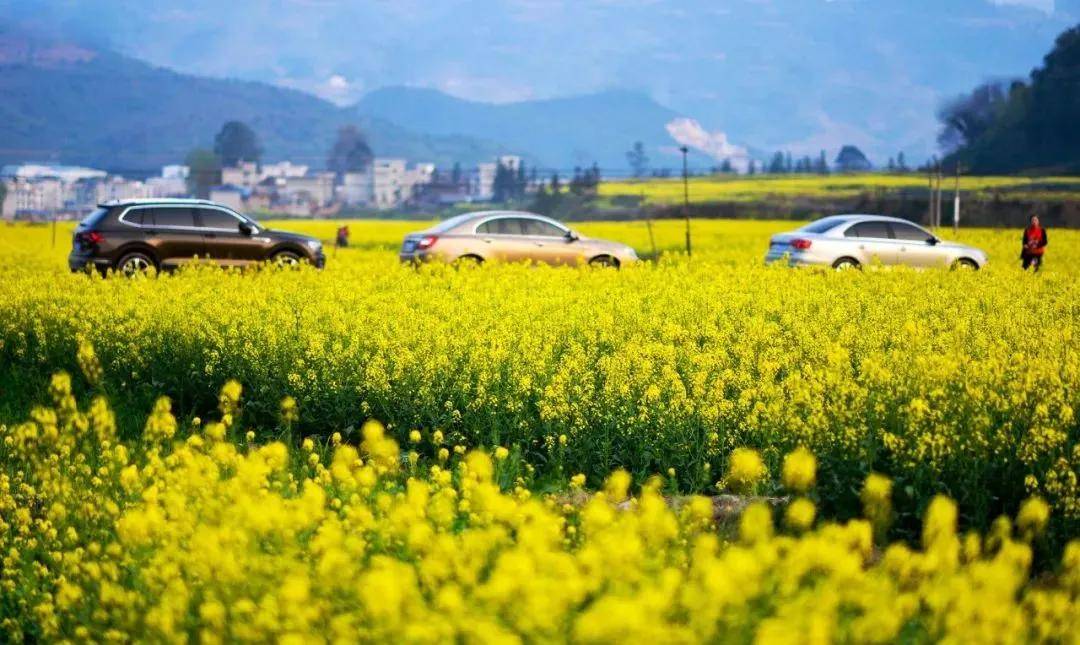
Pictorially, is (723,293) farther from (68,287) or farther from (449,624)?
(449,624)

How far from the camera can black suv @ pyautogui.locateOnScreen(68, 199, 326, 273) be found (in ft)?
81.7

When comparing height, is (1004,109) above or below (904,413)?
above

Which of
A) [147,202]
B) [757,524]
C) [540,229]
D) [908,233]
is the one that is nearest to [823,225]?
[908,233]

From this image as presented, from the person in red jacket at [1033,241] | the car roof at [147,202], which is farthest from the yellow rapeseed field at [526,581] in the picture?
the person in red jacket at [1033,241]

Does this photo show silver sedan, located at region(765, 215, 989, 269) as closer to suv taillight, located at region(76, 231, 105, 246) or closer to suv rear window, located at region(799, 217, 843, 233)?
suv rear window, located at region(799, 217, 843, 233)

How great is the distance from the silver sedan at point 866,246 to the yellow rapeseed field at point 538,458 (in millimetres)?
7219

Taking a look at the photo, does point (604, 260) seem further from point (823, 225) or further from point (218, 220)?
point (218, 220)

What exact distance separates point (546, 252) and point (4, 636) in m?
20.7

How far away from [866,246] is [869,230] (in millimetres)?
520

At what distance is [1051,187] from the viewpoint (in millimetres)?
95125

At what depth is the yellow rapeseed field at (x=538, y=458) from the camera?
4160 mm

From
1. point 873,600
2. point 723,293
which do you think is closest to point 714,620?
point 873,600

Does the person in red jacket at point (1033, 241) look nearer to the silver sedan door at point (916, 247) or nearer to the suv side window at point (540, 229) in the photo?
the silver sedan door at point (916, 247)

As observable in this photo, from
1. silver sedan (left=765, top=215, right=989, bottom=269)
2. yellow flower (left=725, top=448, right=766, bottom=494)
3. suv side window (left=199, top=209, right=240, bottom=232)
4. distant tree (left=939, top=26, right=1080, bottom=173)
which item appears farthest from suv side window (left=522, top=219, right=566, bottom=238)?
distant tree (left=939, top=26, right=1080, bottom=173)
